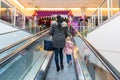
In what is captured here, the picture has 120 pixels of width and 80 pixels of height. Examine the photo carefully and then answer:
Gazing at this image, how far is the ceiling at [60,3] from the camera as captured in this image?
22188 mm

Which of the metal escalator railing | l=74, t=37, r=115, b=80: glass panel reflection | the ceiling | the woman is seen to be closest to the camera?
l=74, t=37, r=115, b=80: glass panel reflection

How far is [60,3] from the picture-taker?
23281 mm

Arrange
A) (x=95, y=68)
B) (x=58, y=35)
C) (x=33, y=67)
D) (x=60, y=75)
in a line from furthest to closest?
(x=58, y=35) < (x=60, y=75) < (x=33, y=67) < (x=95, y=68)

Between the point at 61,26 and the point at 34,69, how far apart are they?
6.55 ft

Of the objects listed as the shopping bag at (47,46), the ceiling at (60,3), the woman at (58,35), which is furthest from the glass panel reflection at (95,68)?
the ceiling at (60,3)

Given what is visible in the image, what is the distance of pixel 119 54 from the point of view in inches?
275

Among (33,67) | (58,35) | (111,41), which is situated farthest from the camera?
(111,41)

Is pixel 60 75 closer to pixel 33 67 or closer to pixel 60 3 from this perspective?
pixel 33 67

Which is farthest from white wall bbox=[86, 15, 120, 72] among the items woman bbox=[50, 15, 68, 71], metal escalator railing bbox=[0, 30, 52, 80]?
metal escalator railing bbox=[0, 30, 52, 80]

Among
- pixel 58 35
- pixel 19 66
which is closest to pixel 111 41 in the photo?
pixel 58 35

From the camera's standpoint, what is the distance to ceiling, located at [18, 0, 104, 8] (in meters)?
22.2

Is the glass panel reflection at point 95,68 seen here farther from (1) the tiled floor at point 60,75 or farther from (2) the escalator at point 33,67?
(1) the tiled floor at point 60,75

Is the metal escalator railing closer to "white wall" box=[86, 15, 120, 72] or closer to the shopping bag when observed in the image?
"white wall" box=[86, 15, 120, 72]

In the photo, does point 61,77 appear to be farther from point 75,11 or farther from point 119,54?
point 75,11
